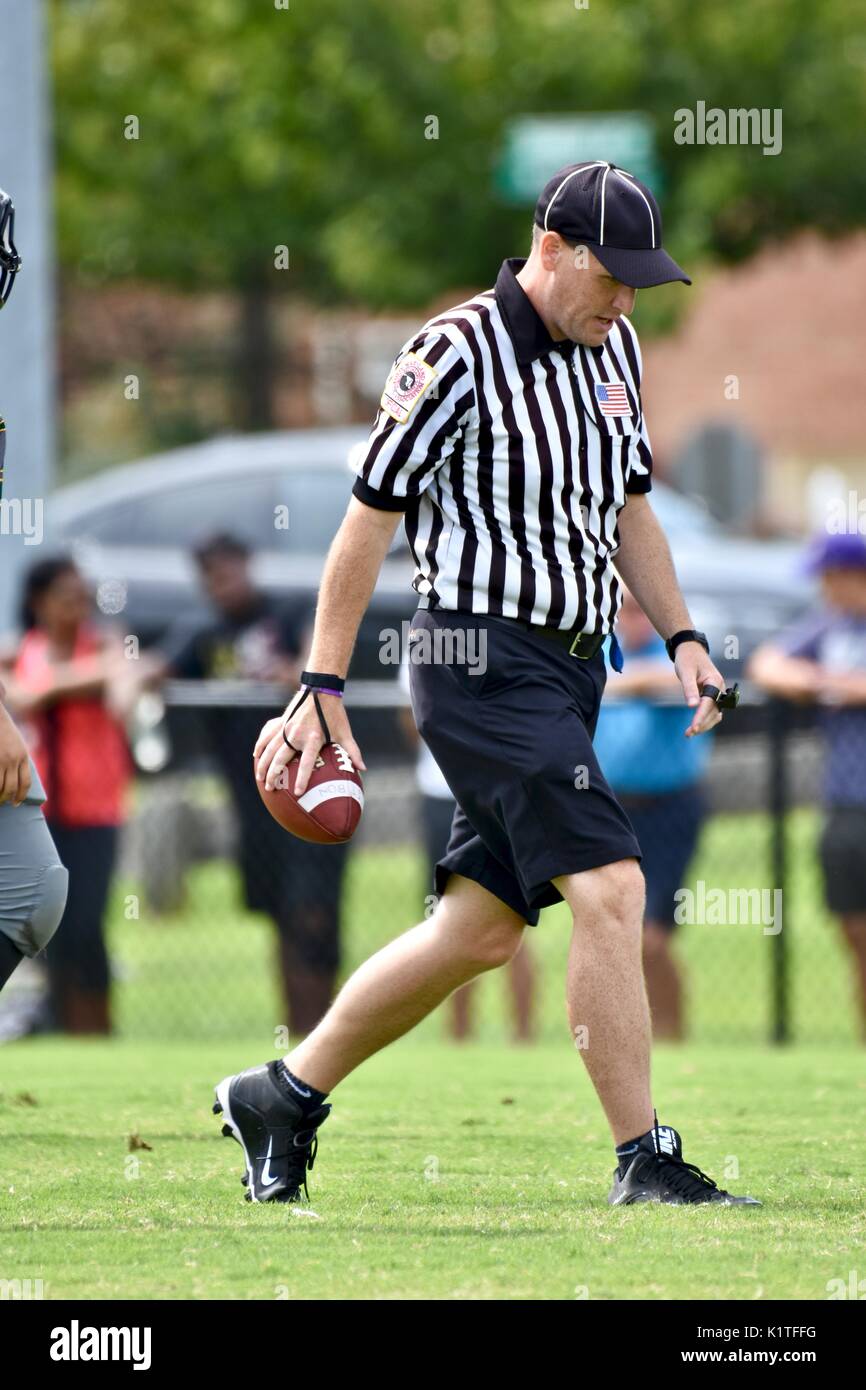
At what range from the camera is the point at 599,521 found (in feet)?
15.9

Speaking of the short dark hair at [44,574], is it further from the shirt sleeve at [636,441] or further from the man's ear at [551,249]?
the man's ear at [551,249]

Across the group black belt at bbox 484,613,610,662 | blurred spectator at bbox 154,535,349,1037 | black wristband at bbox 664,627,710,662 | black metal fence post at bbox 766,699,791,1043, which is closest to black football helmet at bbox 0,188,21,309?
black belt at bbox 484,613,610,662

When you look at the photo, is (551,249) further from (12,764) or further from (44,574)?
(44,574)

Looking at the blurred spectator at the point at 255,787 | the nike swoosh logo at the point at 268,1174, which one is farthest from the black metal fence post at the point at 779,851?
the nike swoosh logo at the point at 268,1174

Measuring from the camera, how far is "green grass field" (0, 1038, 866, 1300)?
4047 mm

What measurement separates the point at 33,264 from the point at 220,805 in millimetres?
3800

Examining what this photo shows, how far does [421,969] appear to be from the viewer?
4801 millimetres

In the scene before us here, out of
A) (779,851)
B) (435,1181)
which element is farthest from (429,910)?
(435,1181)

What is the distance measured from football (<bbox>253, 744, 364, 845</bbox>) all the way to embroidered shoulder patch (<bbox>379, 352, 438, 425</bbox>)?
0.73 metres

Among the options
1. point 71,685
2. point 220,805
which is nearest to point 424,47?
point 220,805

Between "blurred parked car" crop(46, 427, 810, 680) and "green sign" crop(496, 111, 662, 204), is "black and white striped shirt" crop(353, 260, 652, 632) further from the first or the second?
"green sign" crop(496, 111, 662, 204)

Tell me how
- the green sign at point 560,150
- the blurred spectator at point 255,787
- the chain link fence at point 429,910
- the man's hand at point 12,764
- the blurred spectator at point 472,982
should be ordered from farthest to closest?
the green sign at point 560,150 < the blurred spectator at point 255,787 < the chain link fence at point 429,910 < the blurred spectator at point 472,982 < the man's hand at point 12,764

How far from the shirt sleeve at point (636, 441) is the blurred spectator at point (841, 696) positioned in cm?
448

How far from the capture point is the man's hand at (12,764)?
445 centimetres
